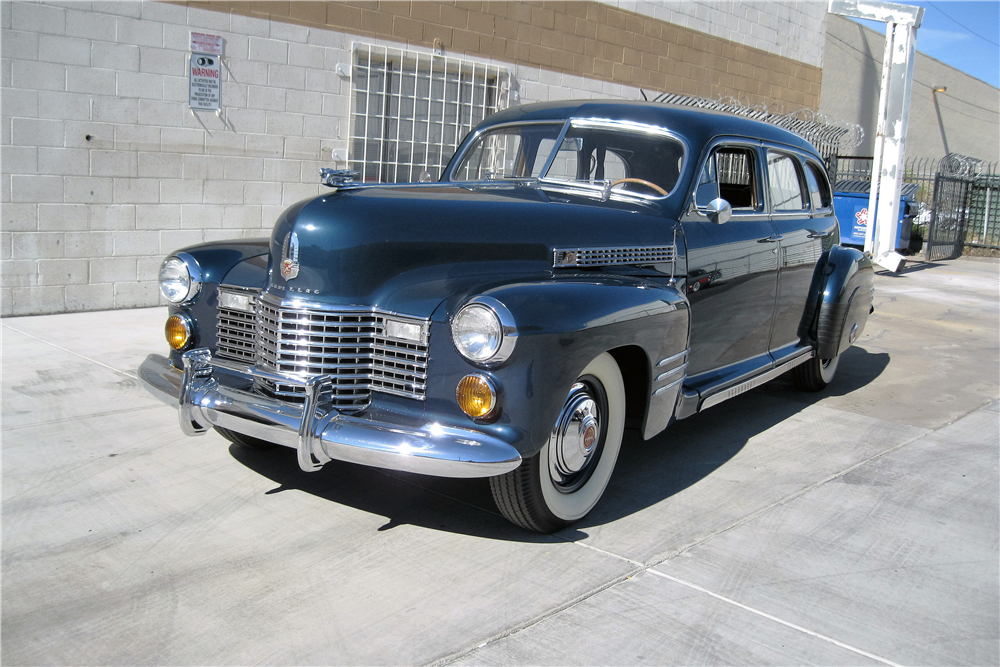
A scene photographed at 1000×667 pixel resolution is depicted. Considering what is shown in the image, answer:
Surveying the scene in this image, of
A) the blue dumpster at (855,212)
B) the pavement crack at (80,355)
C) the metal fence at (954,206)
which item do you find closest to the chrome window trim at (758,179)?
the pavement crack at (80,355)

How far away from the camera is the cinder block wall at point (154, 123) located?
6543mm

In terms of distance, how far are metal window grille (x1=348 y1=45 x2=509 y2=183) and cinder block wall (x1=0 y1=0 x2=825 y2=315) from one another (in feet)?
0.55

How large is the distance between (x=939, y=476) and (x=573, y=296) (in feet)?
7.83

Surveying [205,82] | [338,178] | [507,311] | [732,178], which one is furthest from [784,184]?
[205,82]

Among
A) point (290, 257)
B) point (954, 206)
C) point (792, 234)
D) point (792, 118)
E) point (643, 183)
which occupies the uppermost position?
point (792, 118)

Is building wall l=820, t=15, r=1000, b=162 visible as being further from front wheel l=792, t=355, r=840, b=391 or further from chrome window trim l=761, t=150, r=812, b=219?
chrome window trim l=761, t=150, r=812, b=219

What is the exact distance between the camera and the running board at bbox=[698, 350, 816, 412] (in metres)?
4.10

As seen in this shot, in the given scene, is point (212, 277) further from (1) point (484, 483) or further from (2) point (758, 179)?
(2) point (758, 179)

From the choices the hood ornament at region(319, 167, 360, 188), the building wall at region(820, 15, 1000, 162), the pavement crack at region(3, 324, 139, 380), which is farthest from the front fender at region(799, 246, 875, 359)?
the building wall at region(820, 15, 1000, 162)

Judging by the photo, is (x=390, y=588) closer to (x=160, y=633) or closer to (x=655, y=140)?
(x=160, y=633)

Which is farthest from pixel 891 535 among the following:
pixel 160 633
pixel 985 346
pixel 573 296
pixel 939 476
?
pixel 985 346

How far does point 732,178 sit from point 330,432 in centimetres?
288

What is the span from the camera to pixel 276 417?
9.62 feet

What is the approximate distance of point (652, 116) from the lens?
425 cm
